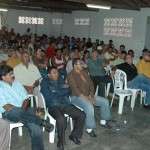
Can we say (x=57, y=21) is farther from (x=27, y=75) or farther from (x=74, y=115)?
(x=74, y=115)

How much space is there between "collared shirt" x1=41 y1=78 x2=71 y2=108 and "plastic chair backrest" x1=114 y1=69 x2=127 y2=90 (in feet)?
6.38

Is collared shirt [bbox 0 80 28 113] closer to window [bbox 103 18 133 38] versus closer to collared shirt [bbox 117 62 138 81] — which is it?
collared shirt [bbox 117 62 138 81]

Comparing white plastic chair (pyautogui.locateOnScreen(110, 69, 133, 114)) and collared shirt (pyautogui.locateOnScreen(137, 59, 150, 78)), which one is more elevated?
collared shirt (pyautogui.locateOnScreen(137, 59, 150, 78))

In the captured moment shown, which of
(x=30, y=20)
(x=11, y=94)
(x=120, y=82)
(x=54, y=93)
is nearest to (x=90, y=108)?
(x=54, y=93)

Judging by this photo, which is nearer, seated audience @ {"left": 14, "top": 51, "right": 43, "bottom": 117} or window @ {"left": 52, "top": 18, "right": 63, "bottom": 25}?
seated audience @ {"left": 14, "top": 51, "right": 43, "bottom": 117}

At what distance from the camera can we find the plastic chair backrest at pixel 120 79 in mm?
5855

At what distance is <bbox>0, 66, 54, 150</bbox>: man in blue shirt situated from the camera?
11.6 feet

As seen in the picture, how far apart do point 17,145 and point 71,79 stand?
135 cm

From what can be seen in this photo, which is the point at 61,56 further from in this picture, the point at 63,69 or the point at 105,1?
the point at 105,1

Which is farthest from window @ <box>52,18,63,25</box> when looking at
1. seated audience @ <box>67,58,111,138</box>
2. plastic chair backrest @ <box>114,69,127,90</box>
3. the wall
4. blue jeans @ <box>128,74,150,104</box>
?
seated audience @ <box>67,58,111,138</box>

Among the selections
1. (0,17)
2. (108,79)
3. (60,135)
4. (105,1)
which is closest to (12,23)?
(0,17)

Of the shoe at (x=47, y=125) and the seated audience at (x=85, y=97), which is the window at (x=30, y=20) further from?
the shoe at (x=47, y=125)

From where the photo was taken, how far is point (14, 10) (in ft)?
50.8

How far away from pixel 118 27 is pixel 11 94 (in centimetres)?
907
